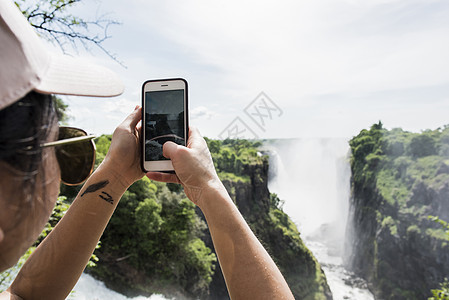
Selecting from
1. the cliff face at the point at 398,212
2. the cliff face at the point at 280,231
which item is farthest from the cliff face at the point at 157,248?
the cliff face at the point at 398,212

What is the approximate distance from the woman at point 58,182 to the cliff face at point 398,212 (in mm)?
10583

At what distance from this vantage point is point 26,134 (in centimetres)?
23

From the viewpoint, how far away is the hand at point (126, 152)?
0.46 meters

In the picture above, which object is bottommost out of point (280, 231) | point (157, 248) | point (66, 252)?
point (280, 231)

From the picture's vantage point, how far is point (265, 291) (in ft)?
1.08

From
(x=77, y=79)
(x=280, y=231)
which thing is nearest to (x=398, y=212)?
(x=280, y=231)

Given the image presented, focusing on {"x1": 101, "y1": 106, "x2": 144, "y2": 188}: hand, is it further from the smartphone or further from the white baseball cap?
the white baseball cap

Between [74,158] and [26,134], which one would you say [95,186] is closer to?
[74,158]

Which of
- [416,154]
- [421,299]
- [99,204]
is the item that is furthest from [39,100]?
[416,154]

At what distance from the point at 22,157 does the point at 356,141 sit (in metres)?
15.3

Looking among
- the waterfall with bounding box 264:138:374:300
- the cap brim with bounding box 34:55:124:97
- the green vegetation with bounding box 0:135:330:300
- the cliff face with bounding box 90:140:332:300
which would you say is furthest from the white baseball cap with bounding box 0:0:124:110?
the waterfall with bounding box 264:138:374:300

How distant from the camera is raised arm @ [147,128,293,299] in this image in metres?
0.34

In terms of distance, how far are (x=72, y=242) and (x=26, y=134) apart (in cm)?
22

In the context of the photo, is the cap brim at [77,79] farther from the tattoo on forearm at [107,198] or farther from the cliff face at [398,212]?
the cliff face at [398,212]
